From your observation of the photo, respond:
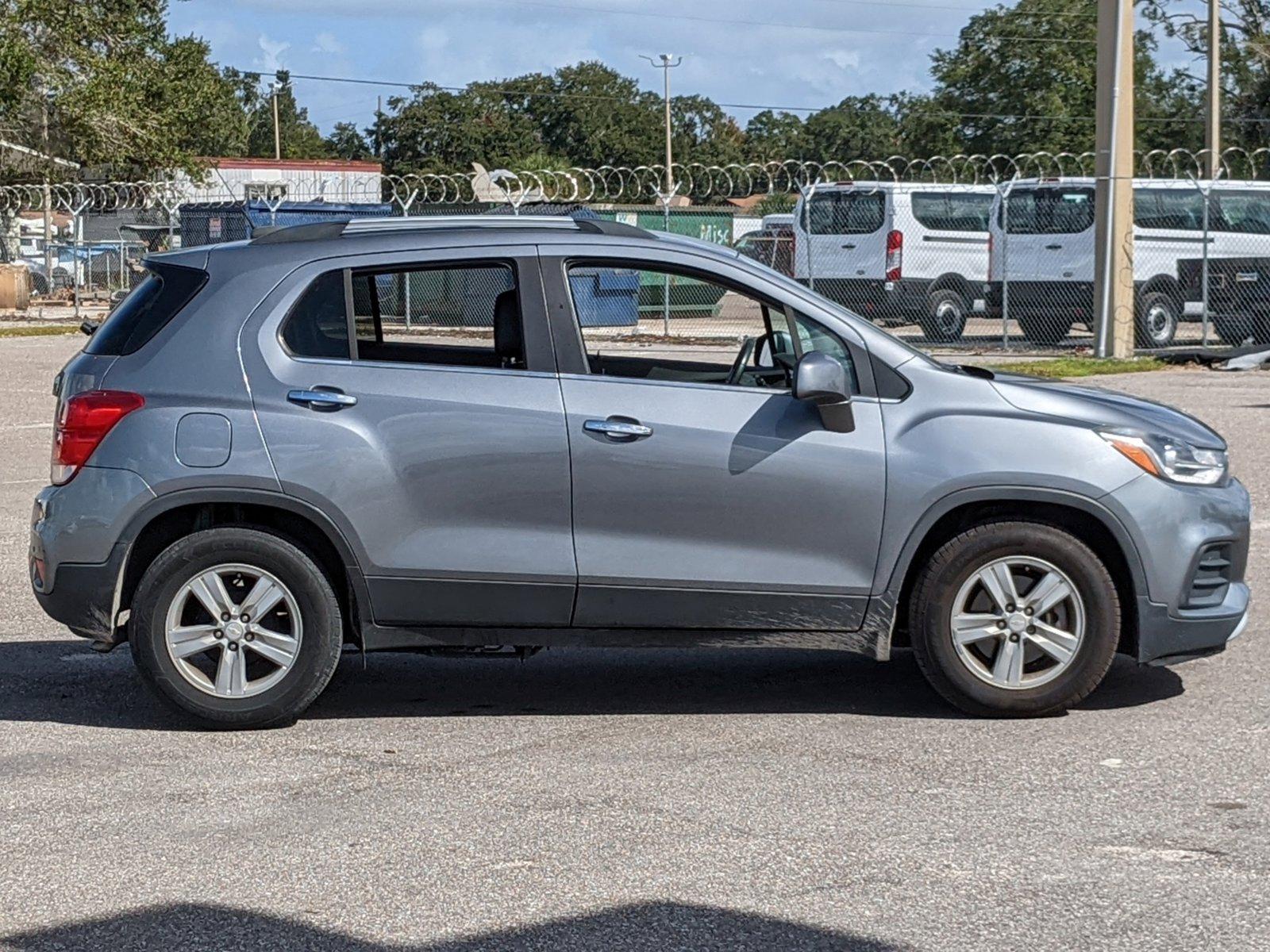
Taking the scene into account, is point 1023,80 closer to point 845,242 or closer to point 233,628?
point 845,242

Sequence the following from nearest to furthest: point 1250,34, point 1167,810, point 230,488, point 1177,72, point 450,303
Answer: point 1167,810
point 230,488
point 450,303
point 1250,34
point 1177,72

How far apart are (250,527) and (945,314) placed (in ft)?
64.8

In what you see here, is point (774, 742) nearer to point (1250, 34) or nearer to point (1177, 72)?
point (1250, 34)

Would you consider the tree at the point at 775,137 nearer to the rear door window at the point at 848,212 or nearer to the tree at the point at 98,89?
the tree at the point at 98,89

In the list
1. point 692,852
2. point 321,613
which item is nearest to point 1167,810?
point 692,852

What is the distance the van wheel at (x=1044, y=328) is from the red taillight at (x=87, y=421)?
64.6 ft

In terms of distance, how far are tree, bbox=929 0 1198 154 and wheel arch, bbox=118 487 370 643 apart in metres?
67.9

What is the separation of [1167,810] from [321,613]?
2.80m

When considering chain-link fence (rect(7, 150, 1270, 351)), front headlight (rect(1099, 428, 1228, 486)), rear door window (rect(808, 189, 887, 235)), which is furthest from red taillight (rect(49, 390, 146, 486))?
rear door window (rect(808, 189, 887, 235))

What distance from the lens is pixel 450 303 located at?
7.46 metres

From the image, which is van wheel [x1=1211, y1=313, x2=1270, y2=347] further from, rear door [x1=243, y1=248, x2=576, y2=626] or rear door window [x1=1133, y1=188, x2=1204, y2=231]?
rear door [x1=243, y1=248, x2=576, y2=626]

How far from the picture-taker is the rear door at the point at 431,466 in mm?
5945

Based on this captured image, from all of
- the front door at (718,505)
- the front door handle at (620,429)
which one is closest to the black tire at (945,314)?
the front door at (718,505)

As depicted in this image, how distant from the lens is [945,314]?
24812mm
